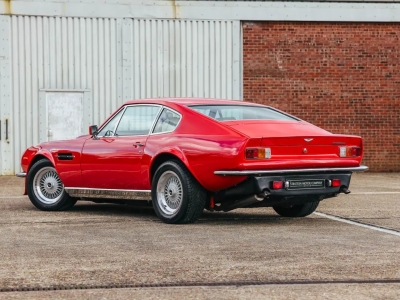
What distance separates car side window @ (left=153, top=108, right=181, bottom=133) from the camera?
10.2m

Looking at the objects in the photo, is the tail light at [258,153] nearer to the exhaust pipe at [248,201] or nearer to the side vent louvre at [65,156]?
the exhaust pipe at [248,201]

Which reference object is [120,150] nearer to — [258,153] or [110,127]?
[110,127]

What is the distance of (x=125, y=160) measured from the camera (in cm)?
1043

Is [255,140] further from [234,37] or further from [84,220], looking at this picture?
[234,37]

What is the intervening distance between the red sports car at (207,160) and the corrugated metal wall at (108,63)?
10.2 metres

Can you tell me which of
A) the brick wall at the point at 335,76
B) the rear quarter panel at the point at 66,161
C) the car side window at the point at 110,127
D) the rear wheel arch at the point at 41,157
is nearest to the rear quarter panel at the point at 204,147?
the car side window at the point at 110,127

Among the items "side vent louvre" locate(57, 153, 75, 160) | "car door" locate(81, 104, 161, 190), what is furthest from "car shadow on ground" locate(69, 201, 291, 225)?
"side vent louvre" locate(57, 153, 75, 160)

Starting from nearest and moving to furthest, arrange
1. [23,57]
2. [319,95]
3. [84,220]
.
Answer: [84,220]
[23,57]
[319,95]

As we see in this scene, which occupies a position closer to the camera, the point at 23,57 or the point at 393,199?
the point at 393,199

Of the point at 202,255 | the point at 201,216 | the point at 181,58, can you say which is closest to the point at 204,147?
the point at 201,216

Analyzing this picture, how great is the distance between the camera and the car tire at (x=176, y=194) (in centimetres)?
959

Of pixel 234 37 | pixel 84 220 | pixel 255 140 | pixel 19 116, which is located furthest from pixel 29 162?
pixel 234 37

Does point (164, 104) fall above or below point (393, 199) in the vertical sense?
above

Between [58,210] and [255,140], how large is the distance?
3293mm
